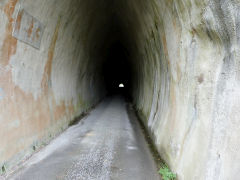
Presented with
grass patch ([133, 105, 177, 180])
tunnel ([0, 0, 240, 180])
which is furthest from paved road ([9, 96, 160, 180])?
tunnel ([0, 0, 240, 180])

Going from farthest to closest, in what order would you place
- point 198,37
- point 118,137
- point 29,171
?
1. point 118,137
2. point 29,171
3. point 198,37

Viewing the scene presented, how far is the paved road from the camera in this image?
389cm

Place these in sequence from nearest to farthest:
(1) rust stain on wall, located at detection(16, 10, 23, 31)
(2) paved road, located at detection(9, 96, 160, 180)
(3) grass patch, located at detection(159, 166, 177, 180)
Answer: (3) grass patch, located at detection(159, 166, 177, 180) < (2) paved road, located at detection(9, 96, 160, 180) < (1) rust stain on wall, located at detection(16, 10, 23, 31)

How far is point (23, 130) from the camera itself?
4688 mm

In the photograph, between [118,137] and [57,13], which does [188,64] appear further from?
[57,13]

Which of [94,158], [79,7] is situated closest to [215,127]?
[94,158]

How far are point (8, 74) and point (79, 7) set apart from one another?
4.28m

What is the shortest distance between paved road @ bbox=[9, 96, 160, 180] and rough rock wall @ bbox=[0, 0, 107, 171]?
1.52 ft

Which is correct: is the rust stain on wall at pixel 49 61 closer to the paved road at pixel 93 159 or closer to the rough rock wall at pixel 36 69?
the rough rock wall at pixel 36 69

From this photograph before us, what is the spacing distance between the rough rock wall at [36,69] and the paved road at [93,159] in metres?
0.46

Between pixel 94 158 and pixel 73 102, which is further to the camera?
pixel 73 102


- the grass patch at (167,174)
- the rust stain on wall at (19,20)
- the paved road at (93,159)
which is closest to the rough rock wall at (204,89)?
the grass patch at (167,174)

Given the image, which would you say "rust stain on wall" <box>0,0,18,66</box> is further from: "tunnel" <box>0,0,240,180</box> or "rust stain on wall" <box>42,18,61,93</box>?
"rust stain on wall" <box>42,18,61,93</box>

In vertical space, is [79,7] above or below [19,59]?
above
